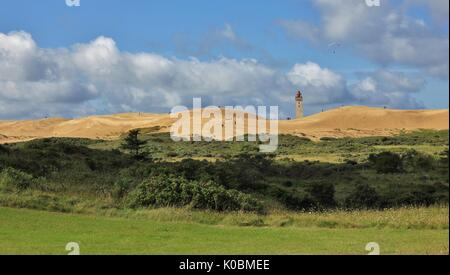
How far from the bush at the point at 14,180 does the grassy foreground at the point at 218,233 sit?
16.8 feet

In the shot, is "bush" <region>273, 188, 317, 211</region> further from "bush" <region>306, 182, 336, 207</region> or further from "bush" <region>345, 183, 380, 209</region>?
"bush" <region>345, 183, 380, 209</region>

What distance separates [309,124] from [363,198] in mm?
89500

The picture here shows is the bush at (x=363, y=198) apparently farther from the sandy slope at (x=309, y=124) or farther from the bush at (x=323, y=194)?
the sandy slope at (x=309, y=124)

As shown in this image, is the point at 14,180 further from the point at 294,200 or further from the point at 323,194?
the point at 323,194

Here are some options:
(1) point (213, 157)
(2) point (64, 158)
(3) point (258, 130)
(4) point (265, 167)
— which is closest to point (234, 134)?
(3) point (258, 130)

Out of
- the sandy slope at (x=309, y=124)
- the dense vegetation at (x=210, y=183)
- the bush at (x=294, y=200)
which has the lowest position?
the bush at (x=294, y=200)

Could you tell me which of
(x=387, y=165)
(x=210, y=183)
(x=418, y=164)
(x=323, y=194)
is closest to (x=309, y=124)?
(x=387, y=165)

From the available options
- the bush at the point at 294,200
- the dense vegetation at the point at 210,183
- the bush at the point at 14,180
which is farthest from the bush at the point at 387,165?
the bush at the point at 14,180

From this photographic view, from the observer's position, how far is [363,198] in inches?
1252

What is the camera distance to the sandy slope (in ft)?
356

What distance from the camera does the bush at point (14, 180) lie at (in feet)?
84.1

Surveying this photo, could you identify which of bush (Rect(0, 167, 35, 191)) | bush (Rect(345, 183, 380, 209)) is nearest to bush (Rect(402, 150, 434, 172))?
bush (Rect(345, 183, 380, 209))
